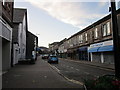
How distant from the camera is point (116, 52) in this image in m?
5.67

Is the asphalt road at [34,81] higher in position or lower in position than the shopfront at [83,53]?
lower

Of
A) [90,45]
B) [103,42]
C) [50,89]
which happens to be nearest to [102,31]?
[103,42]

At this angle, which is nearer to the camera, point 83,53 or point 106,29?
point 106,29

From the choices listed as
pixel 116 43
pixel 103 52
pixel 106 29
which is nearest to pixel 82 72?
pixel 116 43

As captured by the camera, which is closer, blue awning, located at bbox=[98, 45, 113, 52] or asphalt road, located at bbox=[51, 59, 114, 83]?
asphalt road, located at bbox=[51, 59, 114, 83]

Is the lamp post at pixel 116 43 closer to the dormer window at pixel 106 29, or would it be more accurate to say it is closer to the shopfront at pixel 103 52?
the shopfront at pixel 103 52

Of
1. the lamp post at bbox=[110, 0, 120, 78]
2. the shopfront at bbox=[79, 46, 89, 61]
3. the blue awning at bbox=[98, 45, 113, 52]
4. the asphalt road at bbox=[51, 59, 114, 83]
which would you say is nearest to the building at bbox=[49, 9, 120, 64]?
the blue awning at bbox=[98, 45, 113, 52]

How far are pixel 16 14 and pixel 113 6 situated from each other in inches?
1011

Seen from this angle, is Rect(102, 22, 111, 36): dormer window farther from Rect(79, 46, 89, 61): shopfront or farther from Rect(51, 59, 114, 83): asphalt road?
Rect(79, 46, 89, 61): shopfront

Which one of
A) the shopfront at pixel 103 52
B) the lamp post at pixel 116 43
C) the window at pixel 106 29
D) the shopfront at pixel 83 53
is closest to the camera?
the lamp post at pixel 116 43

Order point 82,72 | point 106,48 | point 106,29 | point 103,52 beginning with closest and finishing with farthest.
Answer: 1. point 82,72
2. point 106,48
3. point 106,29
4. point 103,52

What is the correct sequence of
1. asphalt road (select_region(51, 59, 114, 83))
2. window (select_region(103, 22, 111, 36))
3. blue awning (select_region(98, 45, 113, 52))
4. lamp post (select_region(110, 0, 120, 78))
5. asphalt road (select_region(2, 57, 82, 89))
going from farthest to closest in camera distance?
window (select_region(103, 22, 111, 36)), blue awning (select_region(98, 45, 113, 52)), asphalt road (select_region(51, 59, 114, 83)), asphalt road (select_region(2, 57, 82, 89)), lamp post (select_region(110, 0, 120, 78))

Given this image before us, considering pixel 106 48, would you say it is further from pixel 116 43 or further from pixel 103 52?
pixel 116 43

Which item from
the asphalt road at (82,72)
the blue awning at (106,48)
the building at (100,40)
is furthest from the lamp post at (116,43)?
the blue awning at (106,48)
